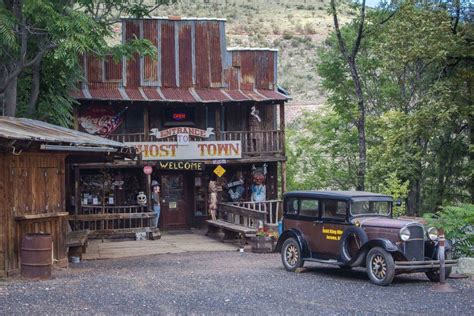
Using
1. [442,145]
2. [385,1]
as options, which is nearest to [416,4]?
[385,1]

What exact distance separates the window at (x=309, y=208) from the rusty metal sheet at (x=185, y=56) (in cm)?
1282

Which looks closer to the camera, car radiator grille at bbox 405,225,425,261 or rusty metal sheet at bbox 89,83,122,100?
car radiator grille at bbox 405,225,425,261

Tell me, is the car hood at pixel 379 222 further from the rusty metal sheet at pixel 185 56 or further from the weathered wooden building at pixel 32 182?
the rusty metal sheet at pixel 185 56

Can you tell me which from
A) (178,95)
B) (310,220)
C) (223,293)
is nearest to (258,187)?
(178,95)

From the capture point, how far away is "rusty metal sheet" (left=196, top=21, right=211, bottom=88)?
27.4 meters

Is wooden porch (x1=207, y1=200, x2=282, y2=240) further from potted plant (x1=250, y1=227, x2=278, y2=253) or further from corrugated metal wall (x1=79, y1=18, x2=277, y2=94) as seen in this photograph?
corrugated metal wall (x1=79, y1=18, x2=277, y2=94)

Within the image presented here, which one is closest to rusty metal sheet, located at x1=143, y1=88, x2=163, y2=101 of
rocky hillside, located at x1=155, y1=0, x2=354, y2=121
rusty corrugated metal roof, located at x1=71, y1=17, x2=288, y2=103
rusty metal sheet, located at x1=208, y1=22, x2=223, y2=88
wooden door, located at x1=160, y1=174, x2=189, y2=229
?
rusty corrugated metal roof, located at x1=71, y1=17, x2=288, y2=103

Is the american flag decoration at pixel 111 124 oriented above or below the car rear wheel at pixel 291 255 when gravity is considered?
above

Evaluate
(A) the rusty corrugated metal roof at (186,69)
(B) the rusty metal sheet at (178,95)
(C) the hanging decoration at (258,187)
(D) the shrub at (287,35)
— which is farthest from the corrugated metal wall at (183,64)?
(D) the shrub at (287,35)

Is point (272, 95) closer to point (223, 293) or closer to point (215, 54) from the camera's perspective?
point (215, 54)

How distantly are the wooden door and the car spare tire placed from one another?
1425 cm

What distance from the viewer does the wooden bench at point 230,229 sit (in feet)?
71.1

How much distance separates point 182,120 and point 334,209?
13698 millimetres

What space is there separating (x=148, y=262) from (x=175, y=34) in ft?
39.0
